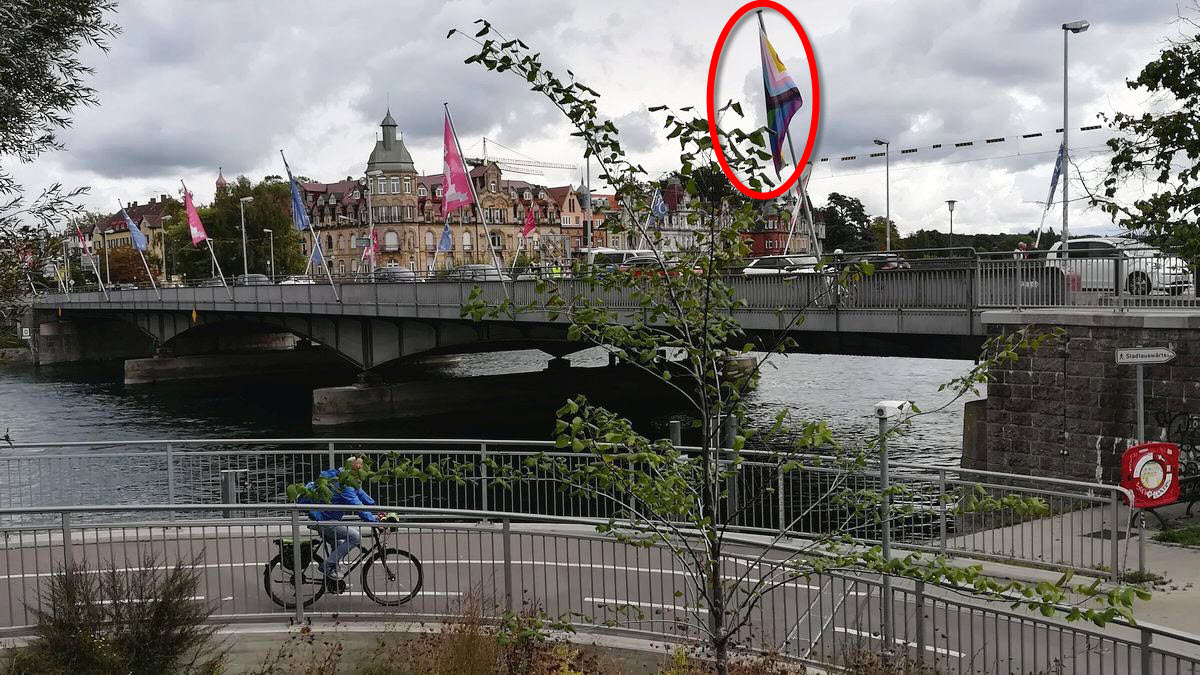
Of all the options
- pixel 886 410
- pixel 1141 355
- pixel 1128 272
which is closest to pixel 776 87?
pixel 1128 272

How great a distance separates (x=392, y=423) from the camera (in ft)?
146

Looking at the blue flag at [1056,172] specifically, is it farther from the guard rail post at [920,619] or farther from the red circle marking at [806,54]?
the guard rail post at [920,619]

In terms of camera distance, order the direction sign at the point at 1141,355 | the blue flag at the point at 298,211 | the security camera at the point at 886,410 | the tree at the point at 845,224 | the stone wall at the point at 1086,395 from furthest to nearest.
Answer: the tree at the point at 845,224
the blue flag at the point at 298,211
the stone wall at the point at 1086,395
the direction sign at the point at 1141,355
the security camera at the point at 886,410

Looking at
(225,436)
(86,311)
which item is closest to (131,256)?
(86,311)

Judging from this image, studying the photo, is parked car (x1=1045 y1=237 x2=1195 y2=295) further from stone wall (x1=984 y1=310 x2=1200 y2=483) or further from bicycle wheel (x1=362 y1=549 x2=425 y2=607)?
bicycle wheel (x1=362 y1=549 x2=425 y2=607)

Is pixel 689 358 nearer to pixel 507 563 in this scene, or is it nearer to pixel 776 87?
pixel 507 563

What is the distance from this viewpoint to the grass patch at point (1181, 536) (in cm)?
1306

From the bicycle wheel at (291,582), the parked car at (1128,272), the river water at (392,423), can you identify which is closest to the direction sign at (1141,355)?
the parked car at (1128,272)

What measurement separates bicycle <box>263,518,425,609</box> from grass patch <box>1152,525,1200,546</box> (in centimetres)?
885

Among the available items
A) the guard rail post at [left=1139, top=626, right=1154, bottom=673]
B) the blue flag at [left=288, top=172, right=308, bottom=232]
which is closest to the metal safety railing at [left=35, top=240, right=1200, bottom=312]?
the guard rail post at [left=1139, top=626, right=1154, bottom=673]

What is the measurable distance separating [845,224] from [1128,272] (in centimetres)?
10199

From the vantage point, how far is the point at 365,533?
32.1 ft

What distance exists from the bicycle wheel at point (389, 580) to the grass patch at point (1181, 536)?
29.2 ft

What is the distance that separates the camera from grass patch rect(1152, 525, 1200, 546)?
1306 cm
